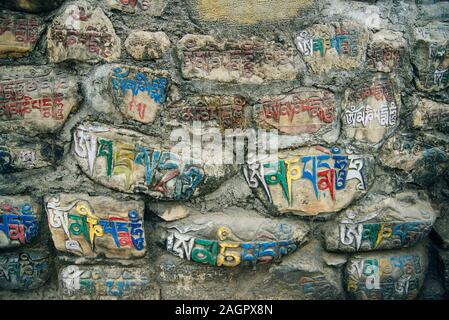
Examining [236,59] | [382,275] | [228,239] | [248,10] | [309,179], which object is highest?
[248,10]

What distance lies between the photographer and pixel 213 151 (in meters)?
1.40

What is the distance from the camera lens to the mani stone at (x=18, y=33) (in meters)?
1.30

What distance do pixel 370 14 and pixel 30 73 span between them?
1.02 meters

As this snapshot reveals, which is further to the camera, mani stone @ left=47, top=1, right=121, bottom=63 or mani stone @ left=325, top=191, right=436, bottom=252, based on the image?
mani stone @ left=325, top=191, right=436, bottom=252

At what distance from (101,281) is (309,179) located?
2.27ft

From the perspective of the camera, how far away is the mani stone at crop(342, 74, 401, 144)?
4.71 ft

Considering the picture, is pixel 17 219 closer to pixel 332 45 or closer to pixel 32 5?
pixel 32 5

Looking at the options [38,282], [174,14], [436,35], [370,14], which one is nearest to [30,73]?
[174,14]

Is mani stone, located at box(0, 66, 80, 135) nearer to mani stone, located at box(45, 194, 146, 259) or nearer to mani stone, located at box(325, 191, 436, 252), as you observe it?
mani stone, located at box(45, 194, 146, 259)

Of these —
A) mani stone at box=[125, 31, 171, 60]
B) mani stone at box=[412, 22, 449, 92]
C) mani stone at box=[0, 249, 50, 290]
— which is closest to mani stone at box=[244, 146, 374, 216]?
mani stone at box=[412, 22, 449, 92]

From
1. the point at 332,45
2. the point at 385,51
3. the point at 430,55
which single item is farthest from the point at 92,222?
the point at 430,55

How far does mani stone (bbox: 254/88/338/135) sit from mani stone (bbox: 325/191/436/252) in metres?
0.28

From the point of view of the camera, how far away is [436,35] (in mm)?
1459

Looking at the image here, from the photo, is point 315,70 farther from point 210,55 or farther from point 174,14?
point 174,14
